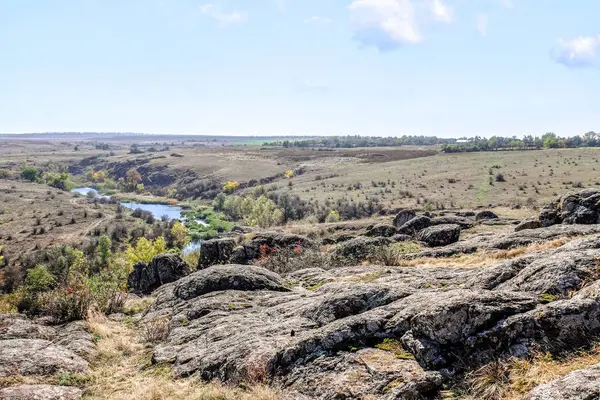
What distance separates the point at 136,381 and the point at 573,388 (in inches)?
340

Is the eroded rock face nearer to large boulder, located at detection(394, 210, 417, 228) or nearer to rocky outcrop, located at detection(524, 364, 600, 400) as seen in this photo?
rocky outcrop, located at detection(524, 364, 600, 400)

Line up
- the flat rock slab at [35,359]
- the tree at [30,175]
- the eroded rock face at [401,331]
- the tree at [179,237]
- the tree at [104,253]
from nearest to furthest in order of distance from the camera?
the eroded rock face at [401,331] → the flat rock slab at [35,359] → the tree at [104,253] → the tree at [179,237] → the tree at [30,175]

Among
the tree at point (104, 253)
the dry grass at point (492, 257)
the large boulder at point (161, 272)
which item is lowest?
the tree at point (104, 253)

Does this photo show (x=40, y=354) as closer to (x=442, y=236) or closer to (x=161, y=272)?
(x=161, y=272)

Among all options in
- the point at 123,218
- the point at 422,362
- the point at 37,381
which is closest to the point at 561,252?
the point at 422,362

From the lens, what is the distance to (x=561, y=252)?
10016 millimetres

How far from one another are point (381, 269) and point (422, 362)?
9.56 meters

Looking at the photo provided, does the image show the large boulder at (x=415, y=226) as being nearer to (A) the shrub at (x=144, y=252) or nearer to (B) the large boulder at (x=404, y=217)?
(B) the large boulder at (x=404, y=217)

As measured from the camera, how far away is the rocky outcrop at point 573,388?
514 cm

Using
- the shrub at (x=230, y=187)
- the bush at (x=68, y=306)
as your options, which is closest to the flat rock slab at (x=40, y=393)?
the bush at (x=68, y=306)

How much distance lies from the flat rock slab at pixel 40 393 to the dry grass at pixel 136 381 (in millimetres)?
324

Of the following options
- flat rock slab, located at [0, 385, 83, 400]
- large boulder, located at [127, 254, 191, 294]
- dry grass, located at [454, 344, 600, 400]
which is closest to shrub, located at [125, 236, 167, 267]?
large boulder, located at [127, 254, 191, 294]

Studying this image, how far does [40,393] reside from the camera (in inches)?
338

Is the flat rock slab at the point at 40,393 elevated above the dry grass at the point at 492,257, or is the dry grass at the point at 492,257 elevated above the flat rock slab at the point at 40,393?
the dry grass at the point at 492,257
